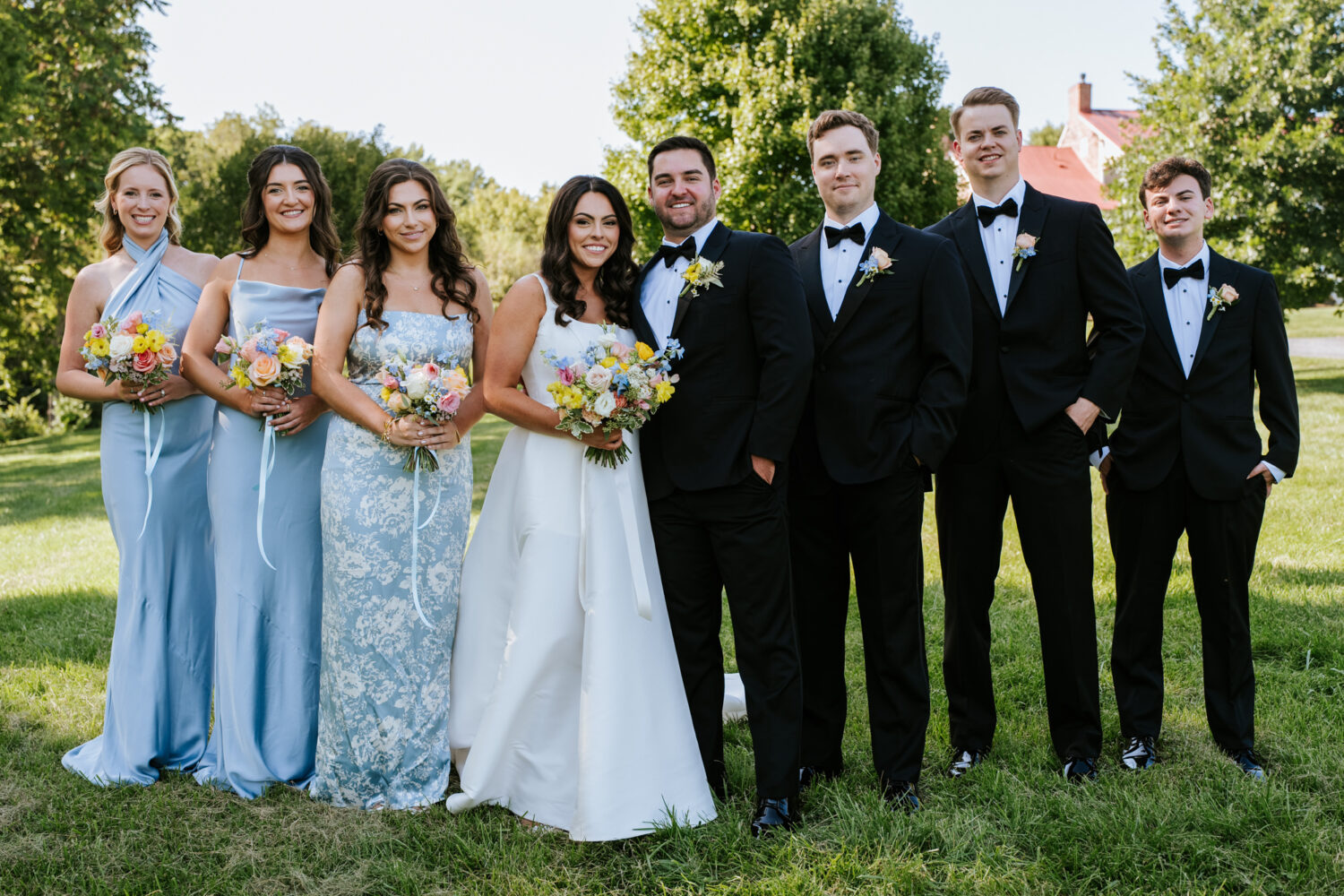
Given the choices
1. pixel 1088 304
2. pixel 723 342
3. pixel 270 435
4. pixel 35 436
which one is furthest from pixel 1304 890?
pixel 35 436

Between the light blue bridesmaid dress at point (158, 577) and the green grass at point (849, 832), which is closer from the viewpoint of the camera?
the green grass at point (849, 832)

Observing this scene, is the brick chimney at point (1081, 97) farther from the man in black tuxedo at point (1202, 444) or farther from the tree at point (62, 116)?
the man in black tuxedo at point (1202, 444)

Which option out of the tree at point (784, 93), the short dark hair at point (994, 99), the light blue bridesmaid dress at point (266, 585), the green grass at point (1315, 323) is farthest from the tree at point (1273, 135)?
the light blue bridesmaid dress at point (266, 585)

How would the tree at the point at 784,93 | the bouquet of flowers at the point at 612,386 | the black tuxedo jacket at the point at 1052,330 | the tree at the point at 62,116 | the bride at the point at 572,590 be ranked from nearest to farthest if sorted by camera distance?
1. the bouquet of flowers at the point at 612,386
2. the bride at the point at 572,590
3. the black tuxedo jacket at the point at 1052,330
4. the tree at the point at 62,116
5. the tree at the point at 784,93

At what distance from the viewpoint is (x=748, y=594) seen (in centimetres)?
415

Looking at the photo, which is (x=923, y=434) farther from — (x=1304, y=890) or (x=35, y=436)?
(x=35, y=436)

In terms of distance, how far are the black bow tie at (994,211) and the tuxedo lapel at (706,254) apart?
4.33ft

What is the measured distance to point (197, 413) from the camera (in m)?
5.11

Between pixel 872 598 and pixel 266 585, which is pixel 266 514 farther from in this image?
pixel 872 598

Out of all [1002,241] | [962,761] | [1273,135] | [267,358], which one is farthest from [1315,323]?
[267,358]

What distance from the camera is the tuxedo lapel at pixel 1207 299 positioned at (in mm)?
4609

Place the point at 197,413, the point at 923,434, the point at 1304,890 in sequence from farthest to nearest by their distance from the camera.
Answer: the point at 197,413 < the point at 923,434 < the point at 1304,890

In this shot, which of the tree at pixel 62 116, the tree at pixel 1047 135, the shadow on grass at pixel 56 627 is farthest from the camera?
the tree at pixel 1047 135

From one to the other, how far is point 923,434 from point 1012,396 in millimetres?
590
